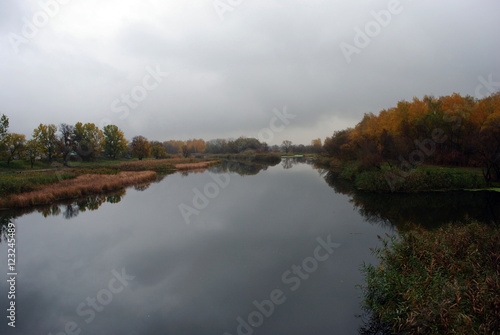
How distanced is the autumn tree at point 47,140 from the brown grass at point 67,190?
22.8m

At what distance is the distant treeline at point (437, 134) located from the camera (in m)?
22.7

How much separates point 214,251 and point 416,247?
257 inches

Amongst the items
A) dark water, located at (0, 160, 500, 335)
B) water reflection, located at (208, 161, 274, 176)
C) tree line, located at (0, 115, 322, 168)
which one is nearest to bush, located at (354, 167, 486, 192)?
dark water, located at (0, 160, 500, 335)

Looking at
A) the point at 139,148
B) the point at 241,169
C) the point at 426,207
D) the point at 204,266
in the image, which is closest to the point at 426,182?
the point at 426,207

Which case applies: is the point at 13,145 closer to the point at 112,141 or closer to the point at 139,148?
the point at 112,141

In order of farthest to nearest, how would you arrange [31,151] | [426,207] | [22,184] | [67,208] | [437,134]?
[31,151], [437,134], [22,184], [67,208], [426,207]

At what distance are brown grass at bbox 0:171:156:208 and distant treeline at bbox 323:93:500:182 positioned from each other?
2453cm

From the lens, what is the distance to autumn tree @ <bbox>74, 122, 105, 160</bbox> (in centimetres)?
4493

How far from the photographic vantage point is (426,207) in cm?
1438

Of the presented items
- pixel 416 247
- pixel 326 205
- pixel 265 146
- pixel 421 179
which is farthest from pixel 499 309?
pixel 265 146

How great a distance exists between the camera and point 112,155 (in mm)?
55125

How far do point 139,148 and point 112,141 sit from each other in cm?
596

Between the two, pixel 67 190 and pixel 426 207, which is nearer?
pixel 426 207

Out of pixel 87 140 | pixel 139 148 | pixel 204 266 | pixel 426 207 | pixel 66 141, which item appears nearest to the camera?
pixel 204 266
